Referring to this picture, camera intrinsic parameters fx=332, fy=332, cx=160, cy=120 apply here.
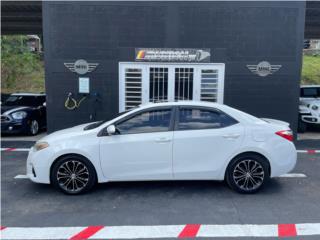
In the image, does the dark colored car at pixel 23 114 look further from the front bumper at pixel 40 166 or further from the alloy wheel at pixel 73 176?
the alloy wheel at pixel 73 176

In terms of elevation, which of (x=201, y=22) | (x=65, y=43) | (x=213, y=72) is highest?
(x=201, y=22)

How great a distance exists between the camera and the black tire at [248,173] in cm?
540

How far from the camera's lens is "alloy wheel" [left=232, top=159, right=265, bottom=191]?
542cm

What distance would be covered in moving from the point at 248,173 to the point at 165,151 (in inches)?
55.7

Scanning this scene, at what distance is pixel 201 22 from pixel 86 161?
6228 mm

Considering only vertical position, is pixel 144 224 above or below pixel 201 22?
below

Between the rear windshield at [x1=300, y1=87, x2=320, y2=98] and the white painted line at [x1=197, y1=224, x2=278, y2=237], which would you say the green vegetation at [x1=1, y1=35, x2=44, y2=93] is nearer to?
the rear windshield at [x1=300, y1=87, x2=320, y2=98]

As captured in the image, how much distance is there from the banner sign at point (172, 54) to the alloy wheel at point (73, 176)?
5.36m

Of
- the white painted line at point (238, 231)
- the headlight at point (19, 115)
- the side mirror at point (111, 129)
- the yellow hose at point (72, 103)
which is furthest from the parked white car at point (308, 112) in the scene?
the headlight at point (19, 115)

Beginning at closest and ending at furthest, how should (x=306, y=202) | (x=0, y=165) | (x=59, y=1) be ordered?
1. (x=306, y=202)
2. (x=0, y=165)
3. (x=59, y=1)

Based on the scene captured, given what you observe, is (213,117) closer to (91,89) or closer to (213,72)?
(213,72)

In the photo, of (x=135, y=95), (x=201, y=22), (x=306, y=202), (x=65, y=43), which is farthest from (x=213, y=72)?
(x=306, y=202)

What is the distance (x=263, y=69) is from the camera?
998 cm

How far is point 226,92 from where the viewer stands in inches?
398
